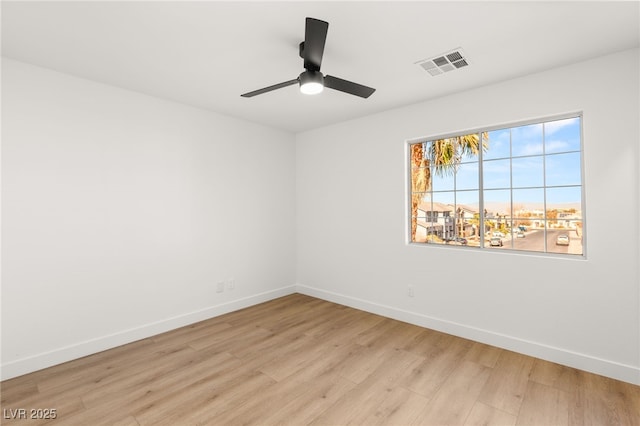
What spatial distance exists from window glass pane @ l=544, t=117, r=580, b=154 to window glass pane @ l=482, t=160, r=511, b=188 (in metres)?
0.37

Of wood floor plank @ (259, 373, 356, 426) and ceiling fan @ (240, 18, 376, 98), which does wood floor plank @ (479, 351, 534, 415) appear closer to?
wood floor plank @ (259, 373, 356, 426)

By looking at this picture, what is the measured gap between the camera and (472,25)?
208 cm

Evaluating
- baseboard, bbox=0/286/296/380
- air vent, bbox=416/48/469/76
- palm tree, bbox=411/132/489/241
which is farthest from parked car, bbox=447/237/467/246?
baseboard, bbox=0/286/296/380

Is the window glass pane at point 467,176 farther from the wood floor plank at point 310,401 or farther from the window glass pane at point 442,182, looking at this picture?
the wood floor plank at point 310,401

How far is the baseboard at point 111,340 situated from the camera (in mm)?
2510

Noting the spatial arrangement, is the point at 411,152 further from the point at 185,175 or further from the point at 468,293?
the point at 185,175

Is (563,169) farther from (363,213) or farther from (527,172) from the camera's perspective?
(363,213)

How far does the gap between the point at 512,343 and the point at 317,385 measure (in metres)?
1.96

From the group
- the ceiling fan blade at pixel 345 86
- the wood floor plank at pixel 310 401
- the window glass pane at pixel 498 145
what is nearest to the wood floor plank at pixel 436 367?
the wood floor plank at pixel 310 401

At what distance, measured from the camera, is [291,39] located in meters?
2.23

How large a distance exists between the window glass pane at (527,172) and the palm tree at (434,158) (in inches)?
14.7

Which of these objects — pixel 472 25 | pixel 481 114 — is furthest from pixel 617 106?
pixel 472 25

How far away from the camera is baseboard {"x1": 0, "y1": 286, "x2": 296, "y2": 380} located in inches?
98.8

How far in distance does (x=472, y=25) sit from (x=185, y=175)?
3217mm
